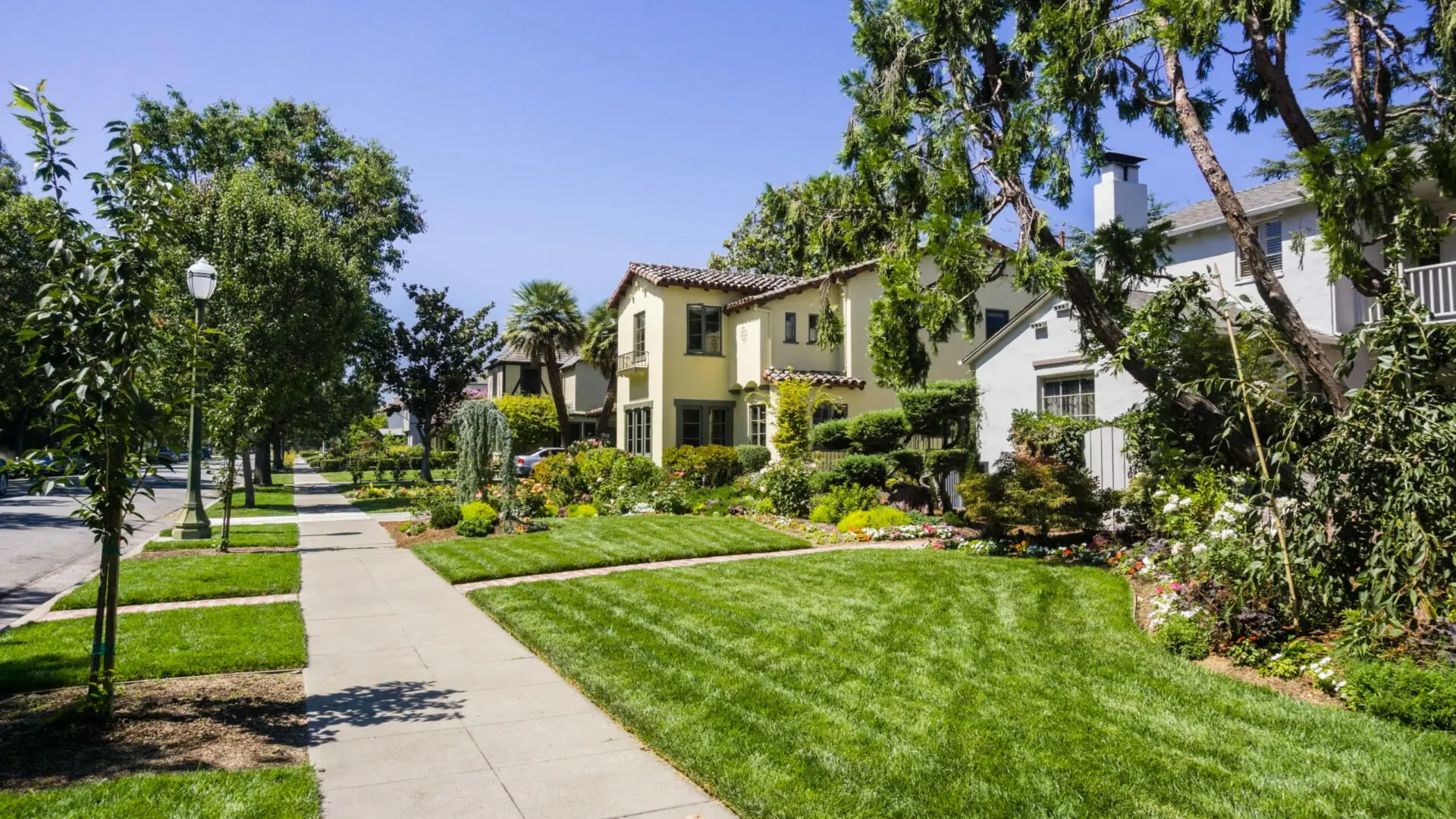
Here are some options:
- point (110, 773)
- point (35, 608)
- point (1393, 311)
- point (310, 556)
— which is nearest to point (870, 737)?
point (110, 773)

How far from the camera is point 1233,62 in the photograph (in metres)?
11.0

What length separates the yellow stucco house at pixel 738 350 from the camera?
25.3 metres

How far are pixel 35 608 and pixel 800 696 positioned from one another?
8931mm

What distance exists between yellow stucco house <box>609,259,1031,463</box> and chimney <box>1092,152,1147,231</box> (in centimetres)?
→ 564

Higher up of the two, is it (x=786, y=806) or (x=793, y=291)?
(x=793, y=291)

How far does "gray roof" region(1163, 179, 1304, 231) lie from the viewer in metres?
17.2

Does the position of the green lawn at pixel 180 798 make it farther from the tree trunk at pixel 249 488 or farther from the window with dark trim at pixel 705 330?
the window with dark trim at pixel 705 330

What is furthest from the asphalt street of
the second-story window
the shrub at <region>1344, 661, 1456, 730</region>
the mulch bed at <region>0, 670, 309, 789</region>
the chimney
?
the chimney

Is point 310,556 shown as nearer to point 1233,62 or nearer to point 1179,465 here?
point 1179,465

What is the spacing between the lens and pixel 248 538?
16203 mm

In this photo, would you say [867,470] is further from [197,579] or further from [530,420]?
[530,420]

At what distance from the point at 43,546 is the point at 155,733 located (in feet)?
41.5

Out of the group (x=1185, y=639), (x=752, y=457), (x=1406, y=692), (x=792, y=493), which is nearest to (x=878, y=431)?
(x=792, y=493)

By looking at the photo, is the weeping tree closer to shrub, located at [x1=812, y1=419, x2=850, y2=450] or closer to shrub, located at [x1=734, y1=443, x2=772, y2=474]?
shrub, located at [x1=812, y1=419, x2=850, y2=450]
